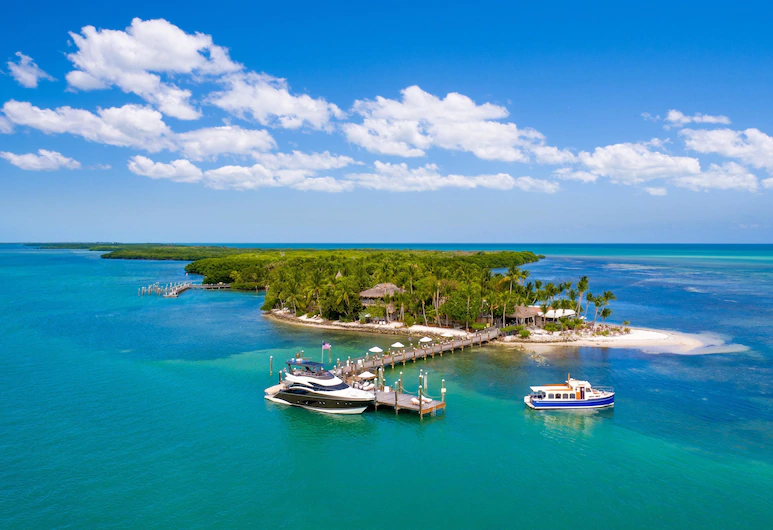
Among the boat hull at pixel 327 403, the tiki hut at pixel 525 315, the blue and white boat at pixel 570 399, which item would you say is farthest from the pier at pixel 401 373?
the blue and white boat at pixel 570 399

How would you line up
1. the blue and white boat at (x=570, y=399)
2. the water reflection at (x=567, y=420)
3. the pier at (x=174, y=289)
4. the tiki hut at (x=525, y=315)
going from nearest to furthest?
the water reflection at (x=567, y=420) < the blue and white boat at (x=570, y=399) < the tiki hut at (x=525, y=315) < the pier at (x=174, y=289)

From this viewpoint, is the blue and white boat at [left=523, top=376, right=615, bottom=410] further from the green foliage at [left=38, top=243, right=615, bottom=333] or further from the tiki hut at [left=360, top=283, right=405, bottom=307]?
the tiki hut at [left=360, top=283, right=405, bottom=307]

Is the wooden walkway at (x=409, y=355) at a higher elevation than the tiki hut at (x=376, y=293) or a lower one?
lower

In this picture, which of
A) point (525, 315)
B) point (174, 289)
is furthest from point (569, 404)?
point (174, 289)

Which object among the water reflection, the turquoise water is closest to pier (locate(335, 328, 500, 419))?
the turquoise water

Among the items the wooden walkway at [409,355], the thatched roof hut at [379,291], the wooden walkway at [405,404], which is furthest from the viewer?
the thatched roof hut at [379,291]

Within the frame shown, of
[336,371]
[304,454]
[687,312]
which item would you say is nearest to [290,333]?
[336,371]

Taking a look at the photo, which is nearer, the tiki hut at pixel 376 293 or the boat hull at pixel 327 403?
the boat hull at pixel 327 403

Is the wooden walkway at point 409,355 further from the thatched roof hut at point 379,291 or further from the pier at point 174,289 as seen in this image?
the pier at point 174,289
